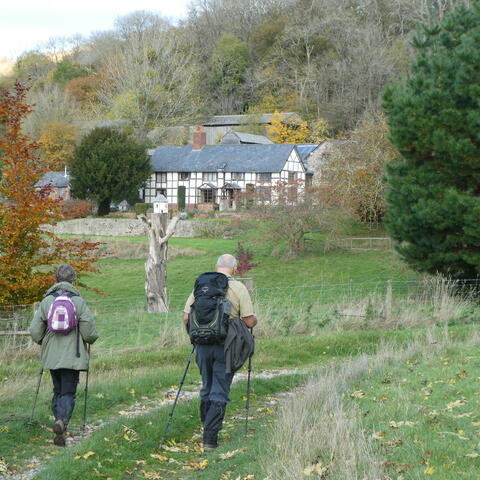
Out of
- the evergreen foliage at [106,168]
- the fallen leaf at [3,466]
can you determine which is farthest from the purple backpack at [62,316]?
the evergreen foliage at [106,168]

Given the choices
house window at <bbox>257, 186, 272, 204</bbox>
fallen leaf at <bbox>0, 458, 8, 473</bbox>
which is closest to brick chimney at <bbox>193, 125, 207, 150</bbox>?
house window at <bbox>257, 186, 272, 204</bbox>

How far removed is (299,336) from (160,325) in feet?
11.6

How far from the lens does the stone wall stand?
4578cm

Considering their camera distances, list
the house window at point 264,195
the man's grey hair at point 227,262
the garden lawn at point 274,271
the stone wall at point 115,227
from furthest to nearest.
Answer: the stone wall at point 115,227 < the house window at point 264,195 < the garden lawn at point 274,271 < the man's grey hair at point 227,262

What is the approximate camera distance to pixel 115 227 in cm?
4728

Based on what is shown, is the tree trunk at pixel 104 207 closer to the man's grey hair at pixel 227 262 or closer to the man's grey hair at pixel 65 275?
the man's grey hair at pixel 65 275

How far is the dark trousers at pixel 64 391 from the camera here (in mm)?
7566

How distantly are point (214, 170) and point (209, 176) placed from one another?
888mm

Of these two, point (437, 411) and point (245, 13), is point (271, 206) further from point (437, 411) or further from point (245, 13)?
point (245, 13)

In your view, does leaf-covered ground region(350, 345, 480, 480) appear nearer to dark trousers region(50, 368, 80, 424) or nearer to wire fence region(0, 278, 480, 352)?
dark trousers region(50, 368, 80, 424)

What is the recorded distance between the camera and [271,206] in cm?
3538

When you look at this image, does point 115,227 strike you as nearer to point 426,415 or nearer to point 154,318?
point 154,318

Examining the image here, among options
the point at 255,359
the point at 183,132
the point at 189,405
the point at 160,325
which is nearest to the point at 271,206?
the point at 160,325

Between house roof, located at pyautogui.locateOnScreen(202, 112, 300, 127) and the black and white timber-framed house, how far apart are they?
35.9ft
